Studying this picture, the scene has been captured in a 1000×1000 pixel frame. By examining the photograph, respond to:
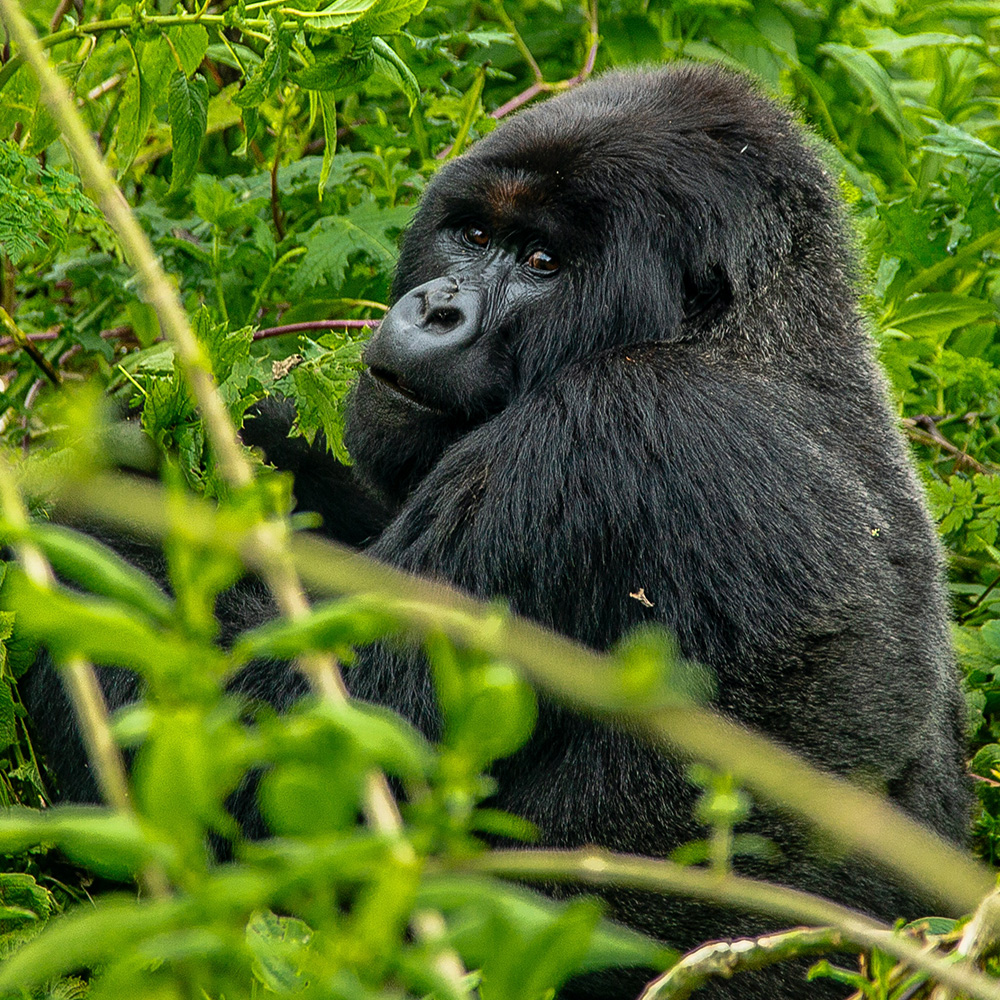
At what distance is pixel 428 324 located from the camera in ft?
9.02

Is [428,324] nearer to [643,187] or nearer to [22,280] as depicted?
[643,187]

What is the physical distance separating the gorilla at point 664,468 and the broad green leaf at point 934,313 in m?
0.98

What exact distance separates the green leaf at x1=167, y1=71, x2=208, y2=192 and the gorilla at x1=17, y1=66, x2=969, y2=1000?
530 millimetres

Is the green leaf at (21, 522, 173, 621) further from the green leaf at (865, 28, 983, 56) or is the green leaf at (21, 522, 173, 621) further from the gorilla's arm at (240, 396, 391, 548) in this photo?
the green leaf at (865, 28, 983, 56)

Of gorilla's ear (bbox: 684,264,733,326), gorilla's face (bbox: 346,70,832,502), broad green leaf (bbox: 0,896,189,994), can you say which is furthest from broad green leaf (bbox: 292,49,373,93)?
broad green leaf (bbox: 0,896,189,994)

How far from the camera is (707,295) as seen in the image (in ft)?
9.11

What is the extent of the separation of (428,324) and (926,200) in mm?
2311

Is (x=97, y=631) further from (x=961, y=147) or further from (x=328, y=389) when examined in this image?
(x=961, y=147)

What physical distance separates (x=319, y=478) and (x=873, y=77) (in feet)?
8.26

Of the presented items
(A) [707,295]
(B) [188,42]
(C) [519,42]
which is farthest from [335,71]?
(C) [519,42]

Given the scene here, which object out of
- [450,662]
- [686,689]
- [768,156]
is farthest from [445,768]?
[768,156]

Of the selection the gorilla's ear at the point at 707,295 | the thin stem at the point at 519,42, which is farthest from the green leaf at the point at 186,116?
the thin stem at the point at 519,42

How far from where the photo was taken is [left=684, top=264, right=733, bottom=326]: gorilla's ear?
2.74m

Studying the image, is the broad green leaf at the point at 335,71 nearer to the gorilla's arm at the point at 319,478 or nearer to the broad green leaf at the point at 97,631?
the gorilla's arm at the point at 319,478
